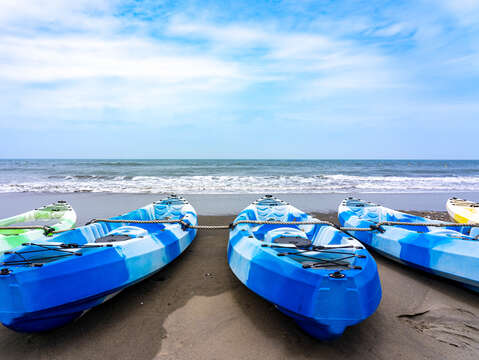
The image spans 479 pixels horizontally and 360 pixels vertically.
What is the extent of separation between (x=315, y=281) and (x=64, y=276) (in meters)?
2.53

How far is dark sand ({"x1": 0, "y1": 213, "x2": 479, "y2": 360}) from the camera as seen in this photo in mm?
2557

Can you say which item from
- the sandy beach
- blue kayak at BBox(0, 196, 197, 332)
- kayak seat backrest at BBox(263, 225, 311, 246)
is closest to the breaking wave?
kayak seat backrest at BBox(263, 225, 311, 246)

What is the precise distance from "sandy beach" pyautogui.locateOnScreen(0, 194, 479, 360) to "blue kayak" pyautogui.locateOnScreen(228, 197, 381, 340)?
0.44 meters

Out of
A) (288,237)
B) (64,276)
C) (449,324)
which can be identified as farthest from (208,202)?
(449,324)

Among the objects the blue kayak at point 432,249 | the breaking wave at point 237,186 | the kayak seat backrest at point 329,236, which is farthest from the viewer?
the breaking wave at point 237,186

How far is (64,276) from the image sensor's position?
8.32 ft

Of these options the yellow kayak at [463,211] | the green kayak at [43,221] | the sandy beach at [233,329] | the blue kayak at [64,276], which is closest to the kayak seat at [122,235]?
the blue kayak at [64,276]

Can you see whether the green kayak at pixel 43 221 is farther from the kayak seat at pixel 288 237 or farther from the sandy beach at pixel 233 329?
the kayak seat at pixel 288 237

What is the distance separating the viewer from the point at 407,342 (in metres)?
2.71

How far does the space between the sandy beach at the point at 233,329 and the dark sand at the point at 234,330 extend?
1 centimetres

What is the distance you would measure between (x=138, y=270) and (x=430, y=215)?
9.26m

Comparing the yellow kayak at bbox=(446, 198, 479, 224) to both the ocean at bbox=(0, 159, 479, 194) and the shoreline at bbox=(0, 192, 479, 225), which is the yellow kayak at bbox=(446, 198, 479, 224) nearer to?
the shoreline at bbox=(0, 192, 479, 225)

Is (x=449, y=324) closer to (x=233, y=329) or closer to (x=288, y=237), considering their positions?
(x=288, y=237)

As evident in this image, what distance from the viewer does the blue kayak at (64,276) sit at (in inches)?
91.5
